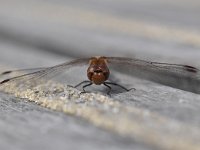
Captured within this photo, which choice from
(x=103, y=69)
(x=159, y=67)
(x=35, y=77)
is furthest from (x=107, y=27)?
(x=35, y=77)

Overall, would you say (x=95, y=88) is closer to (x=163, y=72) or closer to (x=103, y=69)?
(x=103, y=69)

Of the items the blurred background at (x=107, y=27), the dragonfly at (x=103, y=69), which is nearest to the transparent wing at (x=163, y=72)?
the dragonfly at (x=103, y=69)

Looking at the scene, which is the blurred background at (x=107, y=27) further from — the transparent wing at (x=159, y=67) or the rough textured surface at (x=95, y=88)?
the transparent wing at (x=159, y=67)

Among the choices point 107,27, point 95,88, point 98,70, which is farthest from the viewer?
point 107,27

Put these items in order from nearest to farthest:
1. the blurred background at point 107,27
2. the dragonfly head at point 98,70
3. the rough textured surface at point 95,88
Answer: the rough textured surface at point 95,88 → the dragonfly head at point 98,70 → the blurred background at point 107,27

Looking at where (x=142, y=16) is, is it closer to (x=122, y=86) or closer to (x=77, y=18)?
(x=77, y=18)

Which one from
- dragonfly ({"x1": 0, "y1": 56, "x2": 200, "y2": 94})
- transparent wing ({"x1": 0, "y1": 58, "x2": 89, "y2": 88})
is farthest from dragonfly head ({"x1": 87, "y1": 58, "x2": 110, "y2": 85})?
transparent wing ({"x1": 0, "y1": 58, "x2": 89, "y2": 88})
